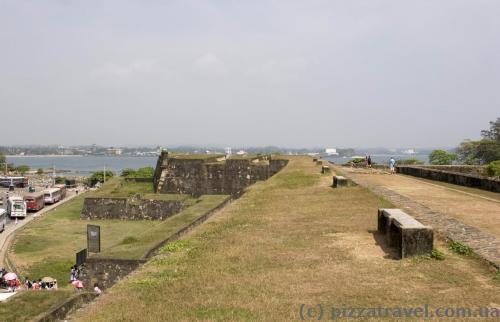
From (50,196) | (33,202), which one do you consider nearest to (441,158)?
(50,196)

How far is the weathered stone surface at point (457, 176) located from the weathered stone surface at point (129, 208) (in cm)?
1190

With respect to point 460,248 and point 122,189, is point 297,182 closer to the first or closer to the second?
point 460,248

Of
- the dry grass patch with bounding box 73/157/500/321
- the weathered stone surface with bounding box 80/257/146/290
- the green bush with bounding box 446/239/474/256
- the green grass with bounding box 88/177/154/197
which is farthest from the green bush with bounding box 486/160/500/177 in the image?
the green grass with bounding box 88/177/154/197

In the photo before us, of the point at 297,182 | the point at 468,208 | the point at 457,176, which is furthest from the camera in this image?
the point at 457,176

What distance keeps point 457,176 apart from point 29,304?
16.3m

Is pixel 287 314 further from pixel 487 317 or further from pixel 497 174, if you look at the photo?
pixel 497 174

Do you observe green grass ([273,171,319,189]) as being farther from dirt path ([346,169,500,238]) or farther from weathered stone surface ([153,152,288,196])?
weathered stone surface ([153,152,288,196])

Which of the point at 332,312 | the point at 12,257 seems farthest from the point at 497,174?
the point at 12,257

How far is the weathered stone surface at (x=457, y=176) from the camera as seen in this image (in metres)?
15.3

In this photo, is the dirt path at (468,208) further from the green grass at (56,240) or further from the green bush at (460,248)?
the green grass at (56,240)

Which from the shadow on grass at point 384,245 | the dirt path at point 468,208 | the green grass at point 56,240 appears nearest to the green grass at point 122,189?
the green grass at point 56,240

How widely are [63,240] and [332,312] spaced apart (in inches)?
724

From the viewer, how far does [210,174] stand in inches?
1139

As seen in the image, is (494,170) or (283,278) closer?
(283,278)
